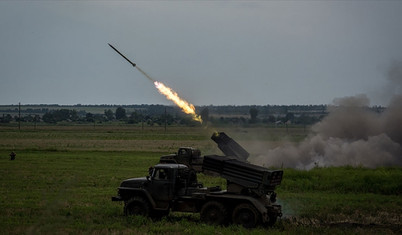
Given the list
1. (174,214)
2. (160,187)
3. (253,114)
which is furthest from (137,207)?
(253,114)

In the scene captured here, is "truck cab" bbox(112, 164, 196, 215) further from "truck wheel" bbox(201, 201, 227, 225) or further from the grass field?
"truck wheel" bbox(201, 201, 227, 225)

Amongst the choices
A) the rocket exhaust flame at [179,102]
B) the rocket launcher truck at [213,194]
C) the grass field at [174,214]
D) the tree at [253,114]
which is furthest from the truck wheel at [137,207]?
the tree at [253,114]

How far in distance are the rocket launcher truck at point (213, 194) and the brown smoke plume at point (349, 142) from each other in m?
23.1

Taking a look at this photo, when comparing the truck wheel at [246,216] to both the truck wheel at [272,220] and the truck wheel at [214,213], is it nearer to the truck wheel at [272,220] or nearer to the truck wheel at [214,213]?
the truck wheel at [214,213]

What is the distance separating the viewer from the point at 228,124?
1650 inches

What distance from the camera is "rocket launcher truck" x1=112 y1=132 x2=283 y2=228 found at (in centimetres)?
2341

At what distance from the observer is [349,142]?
5391 centimetres

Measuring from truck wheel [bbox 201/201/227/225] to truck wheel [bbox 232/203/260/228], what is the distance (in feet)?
1.44

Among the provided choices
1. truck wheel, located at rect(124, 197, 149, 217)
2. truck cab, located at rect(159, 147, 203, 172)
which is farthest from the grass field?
truck cab, located at rect(159, 147, 203, 172)

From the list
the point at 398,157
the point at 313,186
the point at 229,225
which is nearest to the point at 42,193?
the point at 229,225

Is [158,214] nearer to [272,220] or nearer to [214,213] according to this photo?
[214,213]

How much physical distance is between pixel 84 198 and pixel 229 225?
9.65 metres

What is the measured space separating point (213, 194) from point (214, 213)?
2.50 ft

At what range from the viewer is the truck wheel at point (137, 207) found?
24.8 meters
